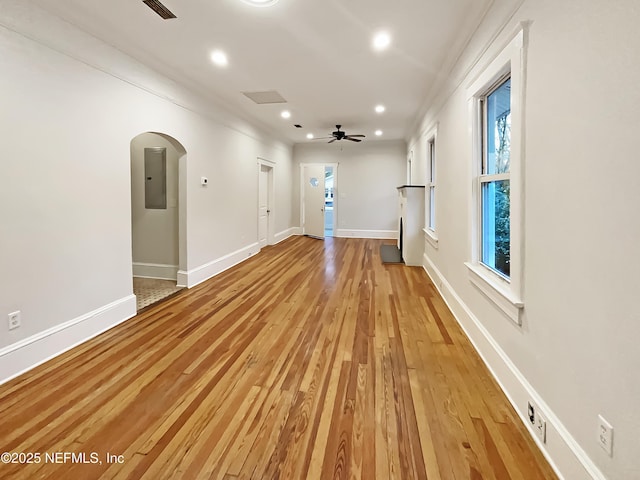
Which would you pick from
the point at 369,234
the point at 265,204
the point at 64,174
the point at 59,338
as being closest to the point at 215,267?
the point at 59,338

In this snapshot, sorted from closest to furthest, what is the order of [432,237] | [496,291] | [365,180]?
Answer: [496,291], [432,237], [365,180]

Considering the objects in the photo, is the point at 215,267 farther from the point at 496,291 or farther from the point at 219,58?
the point at 496,291

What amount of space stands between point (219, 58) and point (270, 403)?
11.4 ft

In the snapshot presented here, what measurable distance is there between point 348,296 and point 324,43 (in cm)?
287

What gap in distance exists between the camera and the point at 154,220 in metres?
5.10

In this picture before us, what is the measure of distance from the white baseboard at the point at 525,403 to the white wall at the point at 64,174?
11.0ft

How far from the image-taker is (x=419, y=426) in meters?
1.85

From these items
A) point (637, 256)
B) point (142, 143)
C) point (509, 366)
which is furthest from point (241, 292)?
point (637, 256)

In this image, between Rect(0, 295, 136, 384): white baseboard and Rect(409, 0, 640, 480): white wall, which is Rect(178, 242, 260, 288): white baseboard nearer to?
Rect(0, 295, 136, 384): white baseboard

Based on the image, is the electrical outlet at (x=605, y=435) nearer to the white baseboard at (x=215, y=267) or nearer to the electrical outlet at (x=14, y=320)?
the electrical outlet at (x=14, y=320)

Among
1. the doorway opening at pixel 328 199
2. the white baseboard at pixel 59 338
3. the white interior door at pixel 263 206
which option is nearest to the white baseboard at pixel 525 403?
the white baseboard at pixel 59 338

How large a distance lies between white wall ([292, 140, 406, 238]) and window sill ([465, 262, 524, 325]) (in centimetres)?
674

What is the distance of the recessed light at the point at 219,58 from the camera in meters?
3.50

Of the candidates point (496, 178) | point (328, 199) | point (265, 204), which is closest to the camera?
point (496, 178)
